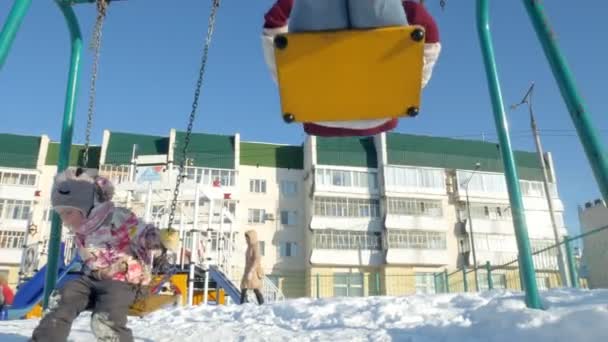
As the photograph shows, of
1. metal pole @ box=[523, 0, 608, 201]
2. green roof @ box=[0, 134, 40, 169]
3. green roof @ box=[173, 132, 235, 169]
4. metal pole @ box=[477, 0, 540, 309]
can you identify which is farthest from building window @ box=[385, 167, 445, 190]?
metal pole @ box=[523, 0, 608, 201]

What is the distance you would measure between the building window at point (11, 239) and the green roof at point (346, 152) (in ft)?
64.4

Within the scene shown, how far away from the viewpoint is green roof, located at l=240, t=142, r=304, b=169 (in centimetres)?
3425

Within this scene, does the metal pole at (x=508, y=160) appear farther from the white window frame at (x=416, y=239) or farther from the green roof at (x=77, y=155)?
the green roof at (x=77, y=155)

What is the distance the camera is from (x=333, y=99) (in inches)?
88.5

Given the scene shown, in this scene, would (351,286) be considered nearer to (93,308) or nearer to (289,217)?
(289,217)

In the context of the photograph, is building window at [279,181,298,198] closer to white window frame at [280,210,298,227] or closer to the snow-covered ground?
white window frame at [280,210,298,227]

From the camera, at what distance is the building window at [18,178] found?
3078cm

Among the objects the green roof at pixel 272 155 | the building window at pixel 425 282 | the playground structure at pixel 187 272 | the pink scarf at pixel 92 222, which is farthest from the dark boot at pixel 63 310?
the green roof at pixel 272 155

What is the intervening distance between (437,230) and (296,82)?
105 feet

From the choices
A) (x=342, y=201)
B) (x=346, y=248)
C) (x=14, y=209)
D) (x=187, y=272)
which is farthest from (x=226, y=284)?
(x=14, y=209)

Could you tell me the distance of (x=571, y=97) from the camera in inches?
96.8

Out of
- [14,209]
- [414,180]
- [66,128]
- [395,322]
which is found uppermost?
[414,180]

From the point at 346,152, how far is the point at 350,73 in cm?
3237

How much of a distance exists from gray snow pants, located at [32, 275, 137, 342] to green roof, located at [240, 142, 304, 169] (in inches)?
1236
